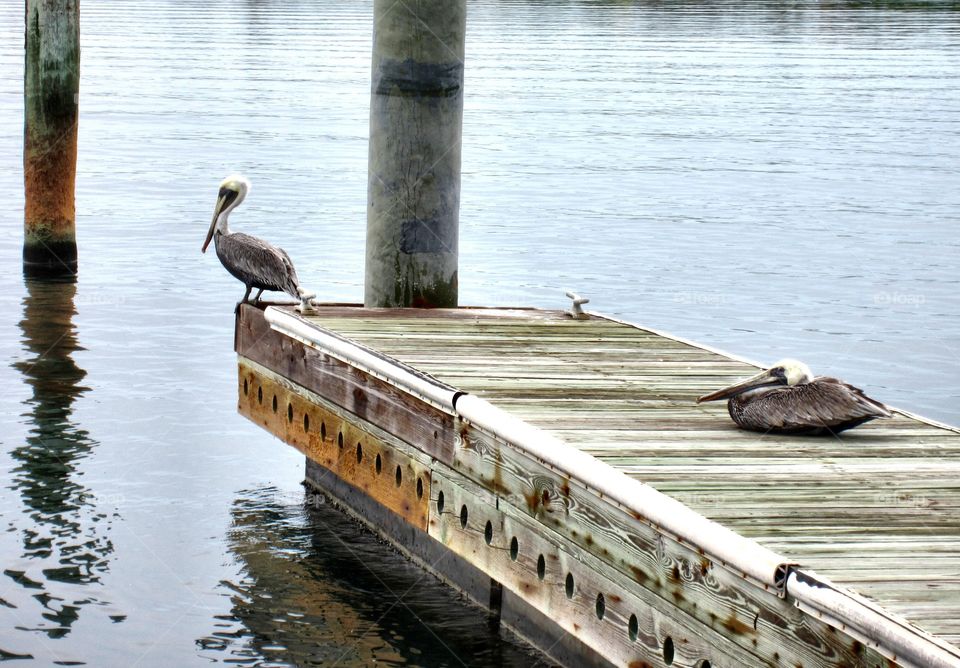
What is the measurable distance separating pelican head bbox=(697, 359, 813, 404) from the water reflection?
12.6 feet

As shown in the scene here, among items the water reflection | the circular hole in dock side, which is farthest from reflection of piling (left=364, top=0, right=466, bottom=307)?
the circular hole in dock side

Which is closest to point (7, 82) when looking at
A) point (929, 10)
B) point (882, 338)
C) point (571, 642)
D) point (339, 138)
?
point (339, 138)

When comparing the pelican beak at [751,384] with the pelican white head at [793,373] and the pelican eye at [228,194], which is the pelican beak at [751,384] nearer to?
the pelican white head at [793,373]

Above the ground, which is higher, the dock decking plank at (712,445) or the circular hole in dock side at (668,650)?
the dock decking plank at (712,445)

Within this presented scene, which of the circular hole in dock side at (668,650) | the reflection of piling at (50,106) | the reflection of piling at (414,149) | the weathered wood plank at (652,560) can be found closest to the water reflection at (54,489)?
the reflection of piling at (50,106)

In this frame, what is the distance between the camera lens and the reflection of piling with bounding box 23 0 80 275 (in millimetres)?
18328

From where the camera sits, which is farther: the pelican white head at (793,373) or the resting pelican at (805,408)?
the pelican white head at (793,373)

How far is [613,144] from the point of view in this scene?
126 ft

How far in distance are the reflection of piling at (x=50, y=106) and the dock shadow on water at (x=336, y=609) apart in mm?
8593

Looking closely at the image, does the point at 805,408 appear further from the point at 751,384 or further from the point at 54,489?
the point at 54,489

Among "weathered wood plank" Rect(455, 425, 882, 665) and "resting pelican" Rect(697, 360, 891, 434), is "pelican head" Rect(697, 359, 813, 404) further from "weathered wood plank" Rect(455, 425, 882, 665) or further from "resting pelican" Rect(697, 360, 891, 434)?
"weathered wood plank" Rect(455, 425, 882, 665)

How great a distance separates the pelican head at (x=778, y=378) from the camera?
873cm

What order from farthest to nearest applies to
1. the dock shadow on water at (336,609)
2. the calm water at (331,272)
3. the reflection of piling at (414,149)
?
1. the reflection of piling at (414,149)
2. the calm water at (331,272)
3. the dock shadow on water at (336,609)

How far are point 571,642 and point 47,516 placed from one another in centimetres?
428
